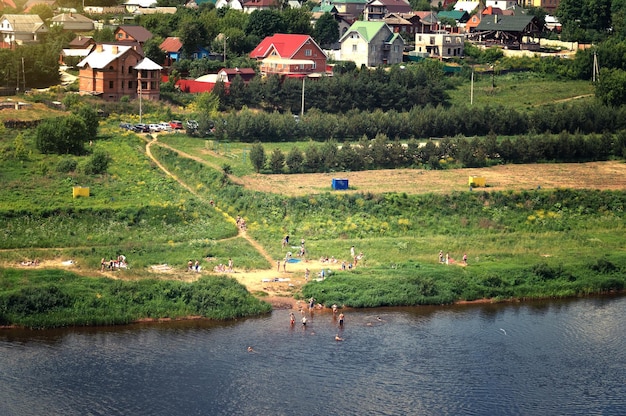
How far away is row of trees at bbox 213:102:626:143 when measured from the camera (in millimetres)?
81125

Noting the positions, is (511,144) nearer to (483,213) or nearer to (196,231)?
(483,213)

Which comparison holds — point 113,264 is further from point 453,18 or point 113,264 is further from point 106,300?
point 453,18

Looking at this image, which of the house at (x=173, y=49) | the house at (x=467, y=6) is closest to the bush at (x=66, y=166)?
the house at (x=173, y=49)

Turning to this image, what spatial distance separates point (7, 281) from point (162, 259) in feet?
25.4

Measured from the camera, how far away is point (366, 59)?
10588cm

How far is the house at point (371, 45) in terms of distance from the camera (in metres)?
106

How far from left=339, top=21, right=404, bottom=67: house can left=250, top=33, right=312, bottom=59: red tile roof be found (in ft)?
21.7

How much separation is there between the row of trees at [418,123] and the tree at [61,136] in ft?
36.8

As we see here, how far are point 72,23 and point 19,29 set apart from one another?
6.50 metres

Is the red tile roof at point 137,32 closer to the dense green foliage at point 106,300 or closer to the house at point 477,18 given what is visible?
the house at point 477,18

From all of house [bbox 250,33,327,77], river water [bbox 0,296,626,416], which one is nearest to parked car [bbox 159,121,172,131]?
house [bbox 250,33,327,77]

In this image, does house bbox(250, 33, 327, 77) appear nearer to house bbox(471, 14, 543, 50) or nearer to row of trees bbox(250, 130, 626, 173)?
row of trees bbox(250, 130, 626, 173)

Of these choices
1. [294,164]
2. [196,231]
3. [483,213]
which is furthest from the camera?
[294,164]

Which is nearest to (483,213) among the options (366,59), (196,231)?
(196,231)
